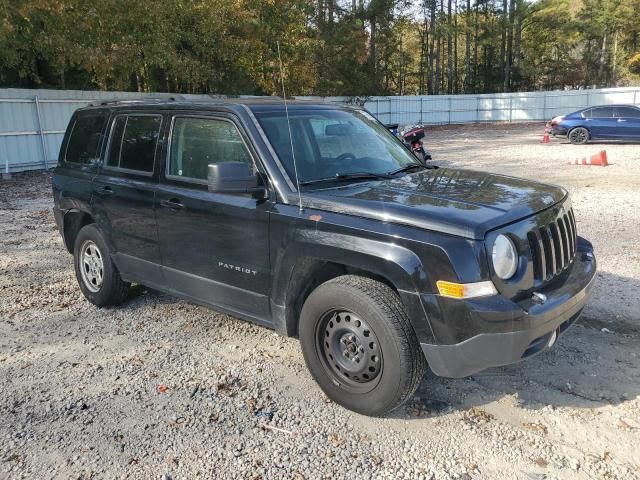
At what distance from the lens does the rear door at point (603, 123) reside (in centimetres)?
2127

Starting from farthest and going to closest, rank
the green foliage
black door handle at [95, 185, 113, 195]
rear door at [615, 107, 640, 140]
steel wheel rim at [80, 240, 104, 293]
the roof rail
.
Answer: rear door at [615, 107, 640, 140] → the green foliage → steel wheel rim at [80, 240, 104, 293] → black door handle at [95, 185, 113, 195] → the roof rail

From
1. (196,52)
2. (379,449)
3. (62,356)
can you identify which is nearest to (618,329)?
(379,449)

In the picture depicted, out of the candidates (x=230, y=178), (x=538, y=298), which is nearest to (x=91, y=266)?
(x=230, y=178)

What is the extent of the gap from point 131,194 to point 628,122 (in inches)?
827

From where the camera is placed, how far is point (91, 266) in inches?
220

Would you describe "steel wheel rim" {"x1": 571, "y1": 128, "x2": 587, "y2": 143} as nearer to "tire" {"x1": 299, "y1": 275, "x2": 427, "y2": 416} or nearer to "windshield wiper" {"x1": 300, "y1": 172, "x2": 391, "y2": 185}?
"windshield wiper" {"x1": 300, "y1": 172, "x2": 391, "y2": 185}

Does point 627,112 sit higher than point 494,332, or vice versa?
point 627,112

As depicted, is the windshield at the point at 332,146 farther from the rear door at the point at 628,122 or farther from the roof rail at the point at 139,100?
the rear door at the point at 628,122

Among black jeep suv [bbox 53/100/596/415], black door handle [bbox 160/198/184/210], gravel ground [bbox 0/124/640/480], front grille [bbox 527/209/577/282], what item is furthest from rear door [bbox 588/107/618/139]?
black door handle [bbox 160/198/184/210]

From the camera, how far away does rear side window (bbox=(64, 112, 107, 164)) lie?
5387 millimetres

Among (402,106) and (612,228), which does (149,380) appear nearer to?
(612,228)

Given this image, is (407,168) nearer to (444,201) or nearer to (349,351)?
Result: (444,201)

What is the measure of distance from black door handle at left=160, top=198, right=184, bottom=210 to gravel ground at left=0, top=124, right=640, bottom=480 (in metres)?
1.17

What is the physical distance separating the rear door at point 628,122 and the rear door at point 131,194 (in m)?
20.8
